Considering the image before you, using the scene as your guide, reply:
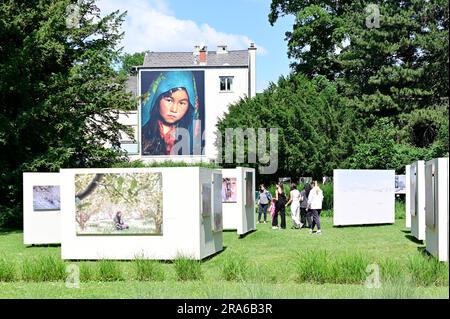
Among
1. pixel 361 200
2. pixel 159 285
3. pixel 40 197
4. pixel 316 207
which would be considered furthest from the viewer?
pixel 361 200

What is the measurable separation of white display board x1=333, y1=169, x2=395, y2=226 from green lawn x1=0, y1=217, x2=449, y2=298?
89 cm

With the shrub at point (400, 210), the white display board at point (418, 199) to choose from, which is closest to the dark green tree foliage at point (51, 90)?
the shrub at point (400, 210)

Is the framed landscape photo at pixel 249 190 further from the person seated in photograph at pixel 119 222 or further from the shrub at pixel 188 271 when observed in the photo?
the shrub at pixel 188 271

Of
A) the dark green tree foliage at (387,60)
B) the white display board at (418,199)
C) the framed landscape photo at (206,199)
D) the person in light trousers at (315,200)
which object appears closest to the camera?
the framed landscape photo at (206,199)

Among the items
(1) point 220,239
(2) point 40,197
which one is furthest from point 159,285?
(2) point 40,197

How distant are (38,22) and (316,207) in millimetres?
18415

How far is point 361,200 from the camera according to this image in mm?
33062

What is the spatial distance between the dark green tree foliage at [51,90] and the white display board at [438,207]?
2183 centimetres

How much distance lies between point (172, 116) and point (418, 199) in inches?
2312

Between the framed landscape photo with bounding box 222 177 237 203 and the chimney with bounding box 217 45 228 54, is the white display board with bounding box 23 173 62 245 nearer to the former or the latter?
the framed landscape photo with bounding box 222 177 237 203

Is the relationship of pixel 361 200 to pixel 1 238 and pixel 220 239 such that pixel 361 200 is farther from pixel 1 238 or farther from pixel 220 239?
pixel 1 238

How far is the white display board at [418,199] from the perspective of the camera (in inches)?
907

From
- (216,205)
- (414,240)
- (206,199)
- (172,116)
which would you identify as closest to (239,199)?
(216,205)

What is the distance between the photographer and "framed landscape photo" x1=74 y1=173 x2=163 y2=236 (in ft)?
66.3
